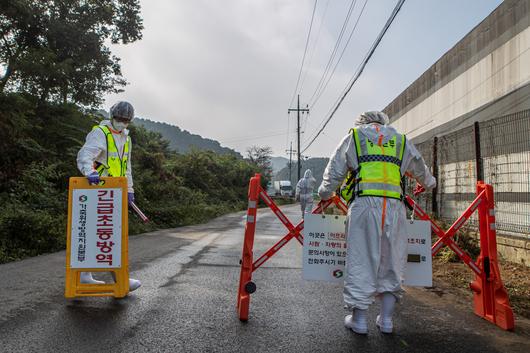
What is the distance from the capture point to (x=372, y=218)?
363 centimetres

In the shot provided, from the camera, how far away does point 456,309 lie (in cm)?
462

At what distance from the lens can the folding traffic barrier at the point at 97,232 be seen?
4336 millimetres

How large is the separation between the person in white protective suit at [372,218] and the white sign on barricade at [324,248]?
250mm

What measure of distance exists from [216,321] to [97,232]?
151 centimetres

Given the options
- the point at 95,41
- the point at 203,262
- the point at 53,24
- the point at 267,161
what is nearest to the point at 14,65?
the point at 53,24

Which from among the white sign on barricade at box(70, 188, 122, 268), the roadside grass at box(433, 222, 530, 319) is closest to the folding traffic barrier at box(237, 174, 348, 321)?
the white sign on barricade at box(70, 188, 122, 268)

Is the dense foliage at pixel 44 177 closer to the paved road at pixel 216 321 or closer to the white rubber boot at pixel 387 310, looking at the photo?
the paved road at pixel 216 321

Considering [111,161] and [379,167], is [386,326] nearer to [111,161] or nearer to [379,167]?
[379,167]

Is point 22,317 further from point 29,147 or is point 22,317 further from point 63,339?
point 29,147

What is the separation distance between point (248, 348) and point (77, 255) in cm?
212

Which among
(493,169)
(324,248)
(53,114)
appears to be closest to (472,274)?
(493,169)

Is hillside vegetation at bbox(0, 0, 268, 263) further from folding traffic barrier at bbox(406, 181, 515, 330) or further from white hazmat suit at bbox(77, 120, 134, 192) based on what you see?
folding traffic barrier at bbox(406, 181, 515, 330)

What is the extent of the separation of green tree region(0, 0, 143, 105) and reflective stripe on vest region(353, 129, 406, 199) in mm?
14592

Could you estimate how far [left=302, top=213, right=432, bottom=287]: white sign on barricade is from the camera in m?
3.98
